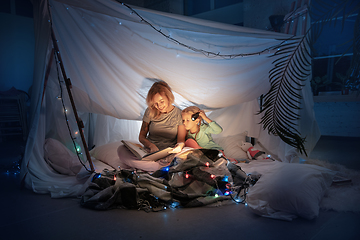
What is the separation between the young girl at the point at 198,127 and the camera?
2.56 metres

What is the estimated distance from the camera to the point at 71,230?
4.47 feet

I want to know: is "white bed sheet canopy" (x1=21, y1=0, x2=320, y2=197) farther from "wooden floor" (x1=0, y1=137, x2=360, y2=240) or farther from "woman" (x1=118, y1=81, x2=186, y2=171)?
"wooden floor" (x1=0, y1=137, x2=360, y2=240)

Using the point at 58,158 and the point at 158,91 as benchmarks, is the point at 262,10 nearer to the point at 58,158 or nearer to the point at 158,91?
the point at 158,91

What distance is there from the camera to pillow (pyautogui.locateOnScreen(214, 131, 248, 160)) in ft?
9.01

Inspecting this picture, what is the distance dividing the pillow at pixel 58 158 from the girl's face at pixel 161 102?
3.00 feet

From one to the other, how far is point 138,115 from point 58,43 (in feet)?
3.52

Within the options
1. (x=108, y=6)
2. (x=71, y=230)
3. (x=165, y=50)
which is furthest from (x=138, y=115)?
(x=71, y=230)

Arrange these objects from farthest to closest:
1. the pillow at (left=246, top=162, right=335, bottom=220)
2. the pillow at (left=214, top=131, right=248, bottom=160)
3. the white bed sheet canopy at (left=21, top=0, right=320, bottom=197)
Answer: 1. the pillow at (left=214, top=131, right=248, bottom=160)
2. the white bed sheet canopy at (left=21, top=0, right=320, bottom=197)
3. the pillow at (left=246, top=162, right=335, bottom=220)

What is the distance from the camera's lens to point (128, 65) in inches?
95.7

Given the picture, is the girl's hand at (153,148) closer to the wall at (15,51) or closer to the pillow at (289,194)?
the pillow at (289,194)

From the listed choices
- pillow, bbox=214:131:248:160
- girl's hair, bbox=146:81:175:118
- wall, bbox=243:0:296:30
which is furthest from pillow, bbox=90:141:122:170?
wall, bbox=243:0:296:30

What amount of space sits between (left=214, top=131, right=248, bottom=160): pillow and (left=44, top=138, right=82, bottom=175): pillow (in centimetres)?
157

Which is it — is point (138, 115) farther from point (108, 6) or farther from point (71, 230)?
point (71, 230)

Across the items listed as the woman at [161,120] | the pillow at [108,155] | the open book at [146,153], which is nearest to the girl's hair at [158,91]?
the woman at [161,120]
